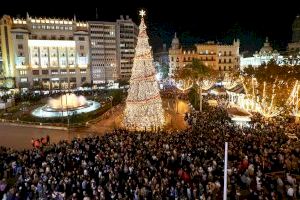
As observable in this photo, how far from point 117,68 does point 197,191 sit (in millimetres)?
102661

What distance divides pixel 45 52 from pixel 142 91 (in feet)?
244

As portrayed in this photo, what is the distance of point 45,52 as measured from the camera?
323 ft

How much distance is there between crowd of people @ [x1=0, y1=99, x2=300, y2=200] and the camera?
15.9m

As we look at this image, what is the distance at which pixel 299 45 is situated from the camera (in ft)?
280

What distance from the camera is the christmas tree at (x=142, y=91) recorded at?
1267 inches

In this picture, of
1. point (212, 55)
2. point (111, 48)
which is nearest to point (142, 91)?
point (212, 55)

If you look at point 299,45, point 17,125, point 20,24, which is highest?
point 20,24

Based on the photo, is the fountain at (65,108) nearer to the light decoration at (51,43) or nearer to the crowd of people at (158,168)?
the crowd of people at (158,168)

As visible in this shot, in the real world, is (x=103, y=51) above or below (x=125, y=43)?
below

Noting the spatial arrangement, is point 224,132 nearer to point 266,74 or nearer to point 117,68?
point 266,74

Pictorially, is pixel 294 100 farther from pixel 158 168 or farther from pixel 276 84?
pixel 158 168

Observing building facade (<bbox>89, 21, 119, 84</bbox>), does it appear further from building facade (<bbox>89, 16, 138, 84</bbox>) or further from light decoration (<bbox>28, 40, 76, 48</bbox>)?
light decoration (<bbox>28, 40, 76, 48</bbox>)

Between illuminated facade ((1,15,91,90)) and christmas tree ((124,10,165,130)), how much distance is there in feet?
223

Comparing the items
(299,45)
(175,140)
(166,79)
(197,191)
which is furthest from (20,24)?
(197,191)
